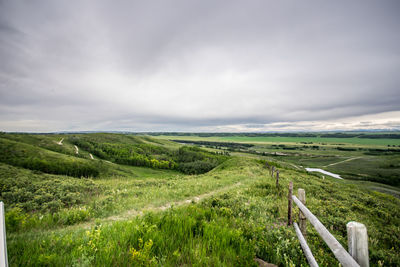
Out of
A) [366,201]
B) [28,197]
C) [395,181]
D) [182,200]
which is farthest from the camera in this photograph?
[395,181]

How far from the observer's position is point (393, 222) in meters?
11.8

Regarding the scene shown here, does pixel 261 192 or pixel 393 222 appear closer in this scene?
pixel 393 222

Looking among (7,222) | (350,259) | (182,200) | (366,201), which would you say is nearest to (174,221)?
(350,259)

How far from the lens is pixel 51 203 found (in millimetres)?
10164

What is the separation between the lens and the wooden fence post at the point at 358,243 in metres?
2.18

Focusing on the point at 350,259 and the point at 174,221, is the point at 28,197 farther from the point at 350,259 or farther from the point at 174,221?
the point at 350,259

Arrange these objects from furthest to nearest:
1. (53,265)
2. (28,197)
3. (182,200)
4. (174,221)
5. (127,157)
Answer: (127,157), (182,200), (28,197), (174,221), (53,265)

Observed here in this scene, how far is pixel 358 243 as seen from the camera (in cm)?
224

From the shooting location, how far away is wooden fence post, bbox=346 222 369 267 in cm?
218

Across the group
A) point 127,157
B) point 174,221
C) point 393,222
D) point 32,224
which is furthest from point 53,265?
point 127,157

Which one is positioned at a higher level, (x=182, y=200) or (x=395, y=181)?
(x=182, y=200)

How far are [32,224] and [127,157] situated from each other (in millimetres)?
102262

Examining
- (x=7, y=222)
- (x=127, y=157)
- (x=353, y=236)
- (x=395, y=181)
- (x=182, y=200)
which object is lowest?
(x=395, y=181)

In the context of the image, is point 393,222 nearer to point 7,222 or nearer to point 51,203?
point 7,222
